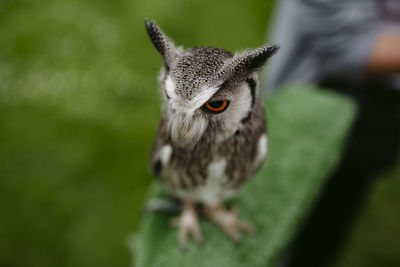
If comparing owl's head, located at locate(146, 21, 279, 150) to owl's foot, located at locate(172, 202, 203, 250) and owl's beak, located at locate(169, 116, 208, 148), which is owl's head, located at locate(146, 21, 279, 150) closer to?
owl's beak, located at locate(169, 116, 208, 148)

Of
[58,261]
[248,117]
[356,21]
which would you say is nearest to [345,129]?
[356,21]

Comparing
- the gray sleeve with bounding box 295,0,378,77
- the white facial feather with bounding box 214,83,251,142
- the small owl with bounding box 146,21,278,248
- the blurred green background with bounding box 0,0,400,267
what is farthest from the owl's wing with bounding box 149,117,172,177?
the blurred green background with bounding box 0,0,400,267

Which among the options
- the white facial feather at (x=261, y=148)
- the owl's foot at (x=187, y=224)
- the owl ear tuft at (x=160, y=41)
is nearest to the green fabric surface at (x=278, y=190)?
the owl's foot at (x=187, y=224)

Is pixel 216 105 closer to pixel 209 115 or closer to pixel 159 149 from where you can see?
pixel 209 115

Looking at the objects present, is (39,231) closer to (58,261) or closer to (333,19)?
(58,261)

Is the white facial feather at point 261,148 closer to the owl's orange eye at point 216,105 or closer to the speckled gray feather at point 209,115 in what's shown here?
the speckled gray feather at point 209,115

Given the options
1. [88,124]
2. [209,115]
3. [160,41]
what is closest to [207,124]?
[209,115]
